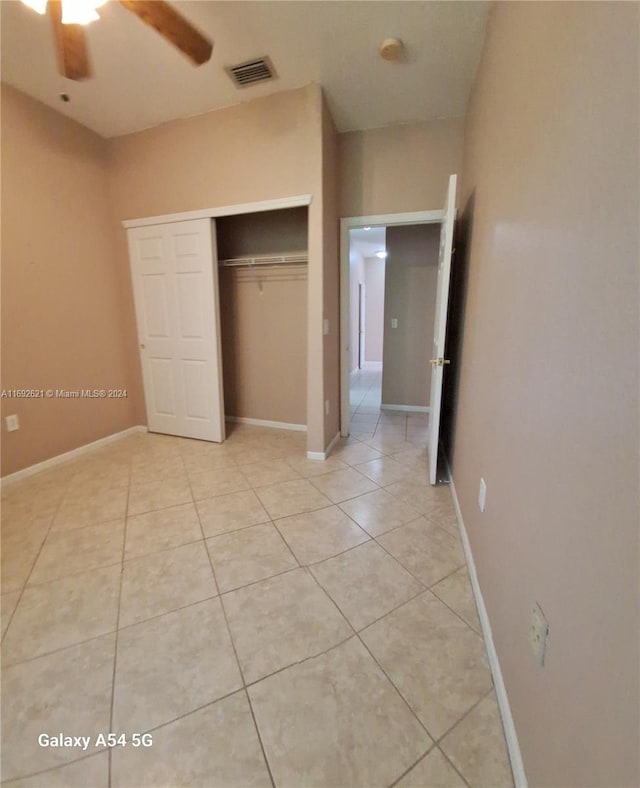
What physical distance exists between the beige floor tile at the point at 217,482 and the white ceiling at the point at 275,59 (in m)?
2.77

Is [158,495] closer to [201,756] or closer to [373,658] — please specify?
[201,756]

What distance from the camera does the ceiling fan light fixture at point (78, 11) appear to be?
1.30 meters

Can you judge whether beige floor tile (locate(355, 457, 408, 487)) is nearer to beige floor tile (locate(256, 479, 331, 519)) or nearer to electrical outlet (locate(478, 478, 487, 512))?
beige floor tile (locate(256, 479, 331, 519))

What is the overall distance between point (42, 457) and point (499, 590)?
10.6 ft

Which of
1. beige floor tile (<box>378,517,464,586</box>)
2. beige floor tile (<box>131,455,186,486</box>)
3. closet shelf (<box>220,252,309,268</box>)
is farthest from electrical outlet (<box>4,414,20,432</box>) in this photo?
beige floor tile (<box>378,517,464,586</box>)

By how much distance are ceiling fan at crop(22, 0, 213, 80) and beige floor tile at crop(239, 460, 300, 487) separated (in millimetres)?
2474

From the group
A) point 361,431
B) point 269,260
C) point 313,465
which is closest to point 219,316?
point 269,260

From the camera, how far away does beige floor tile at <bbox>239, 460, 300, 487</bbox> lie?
94.5 inches

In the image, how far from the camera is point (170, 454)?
2.88 meters

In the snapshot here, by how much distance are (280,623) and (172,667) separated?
0.39m

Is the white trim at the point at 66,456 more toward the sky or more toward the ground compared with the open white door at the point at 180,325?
more toward the ground

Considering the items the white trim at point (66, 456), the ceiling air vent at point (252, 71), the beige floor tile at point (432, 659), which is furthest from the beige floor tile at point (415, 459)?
the ceiling air vent at point (252, 71)

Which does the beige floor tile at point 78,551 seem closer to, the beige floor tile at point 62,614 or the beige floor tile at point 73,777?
the beige floor tile at point 62,614

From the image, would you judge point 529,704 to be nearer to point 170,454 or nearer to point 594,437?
point 594,437
